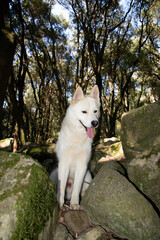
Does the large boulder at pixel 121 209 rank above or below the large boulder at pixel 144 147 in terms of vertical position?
below

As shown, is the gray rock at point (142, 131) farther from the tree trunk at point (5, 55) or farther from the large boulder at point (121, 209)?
the tree trunk at point (5, 55)

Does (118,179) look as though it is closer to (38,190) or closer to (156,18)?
(38,190)

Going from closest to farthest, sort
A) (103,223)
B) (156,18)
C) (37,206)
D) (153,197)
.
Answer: (37,206), (103,223), (153,197), (156,18)

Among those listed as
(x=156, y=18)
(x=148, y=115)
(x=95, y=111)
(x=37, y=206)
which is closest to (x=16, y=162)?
(x=37, y=206)

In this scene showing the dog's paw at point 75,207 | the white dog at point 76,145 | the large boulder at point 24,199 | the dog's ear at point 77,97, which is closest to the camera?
the large boulder at point 24,199

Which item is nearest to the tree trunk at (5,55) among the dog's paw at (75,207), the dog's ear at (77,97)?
the dog's ear at (77,97)

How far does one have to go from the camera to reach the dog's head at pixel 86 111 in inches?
132

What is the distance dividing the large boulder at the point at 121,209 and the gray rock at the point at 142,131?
1.54 metres

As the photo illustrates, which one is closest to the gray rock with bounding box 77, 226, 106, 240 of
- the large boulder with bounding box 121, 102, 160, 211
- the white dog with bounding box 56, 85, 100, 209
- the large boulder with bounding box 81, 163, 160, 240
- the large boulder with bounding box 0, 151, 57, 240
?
the large boulder with bounding box 81, 163, 160, 240

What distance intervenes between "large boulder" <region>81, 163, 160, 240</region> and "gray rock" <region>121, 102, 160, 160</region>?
1542 mm

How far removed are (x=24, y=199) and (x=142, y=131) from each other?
132 inches

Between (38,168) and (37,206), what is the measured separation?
1.56ft

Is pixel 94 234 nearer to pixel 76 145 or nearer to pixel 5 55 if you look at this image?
pixel 76 145

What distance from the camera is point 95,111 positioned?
3.72 meters
